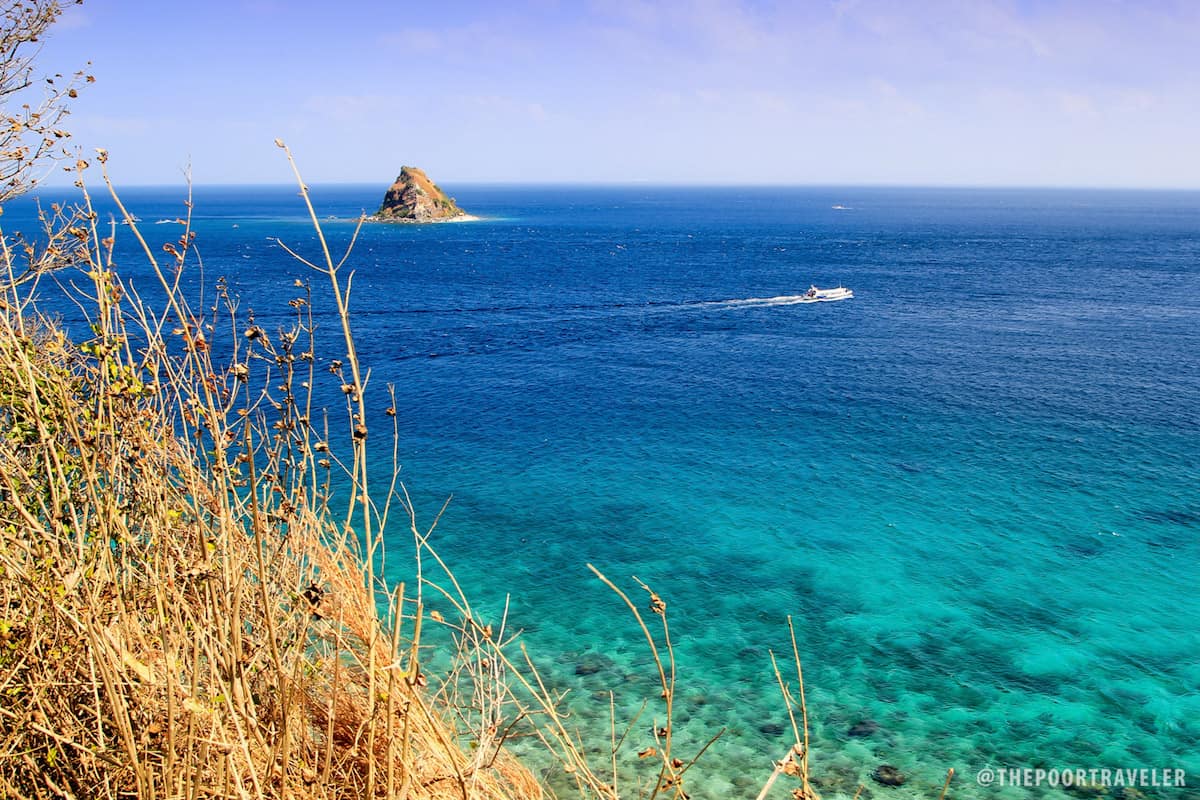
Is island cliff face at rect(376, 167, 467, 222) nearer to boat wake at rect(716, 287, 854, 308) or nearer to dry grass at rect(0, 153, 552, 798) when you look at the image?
boat wake at rect(716, 287, 854, 308)

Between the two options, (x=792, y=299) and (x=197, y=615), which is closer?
(x=197, y=615)

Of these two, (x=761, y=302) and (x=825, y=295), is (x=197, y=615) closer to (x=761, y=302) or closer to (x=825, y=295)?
(x=761, y=302)

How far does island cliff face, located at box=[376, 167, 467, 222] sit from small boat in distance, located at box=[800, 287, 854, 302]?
98484mm

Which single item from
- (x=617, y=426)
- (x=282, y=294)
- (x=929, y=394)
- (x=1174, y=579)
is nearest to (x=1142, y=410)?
(x=929, y=394)

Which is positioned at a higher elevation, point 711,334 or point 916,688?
point 711,334

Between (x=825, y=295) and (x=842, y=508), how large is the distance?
45.1 m

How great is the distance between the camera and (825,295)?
224ft

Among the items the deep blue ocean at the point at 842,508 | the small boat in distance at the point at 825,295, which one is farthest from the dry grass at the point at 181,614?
the small boat in distance at the point at 825,295

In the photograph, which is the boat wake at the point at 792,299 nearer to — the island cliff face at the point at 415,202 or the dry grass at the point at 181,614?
the dry grass at the point at 181,614

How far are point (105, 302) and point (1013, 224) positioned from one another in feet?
605

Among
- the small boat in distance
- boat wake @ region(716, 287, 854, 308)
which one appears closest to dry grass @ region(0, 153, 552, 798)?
boat wake @ region(716, 287, 854, 308)

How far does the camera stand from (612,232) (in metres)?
138

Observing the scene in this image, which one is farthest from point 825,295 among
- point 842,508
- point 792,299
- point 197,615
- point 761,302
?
point 197,615

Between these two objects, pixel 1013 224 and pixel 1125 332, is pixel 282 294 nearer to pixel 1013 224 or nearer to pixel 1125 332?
pixel 1125 332
